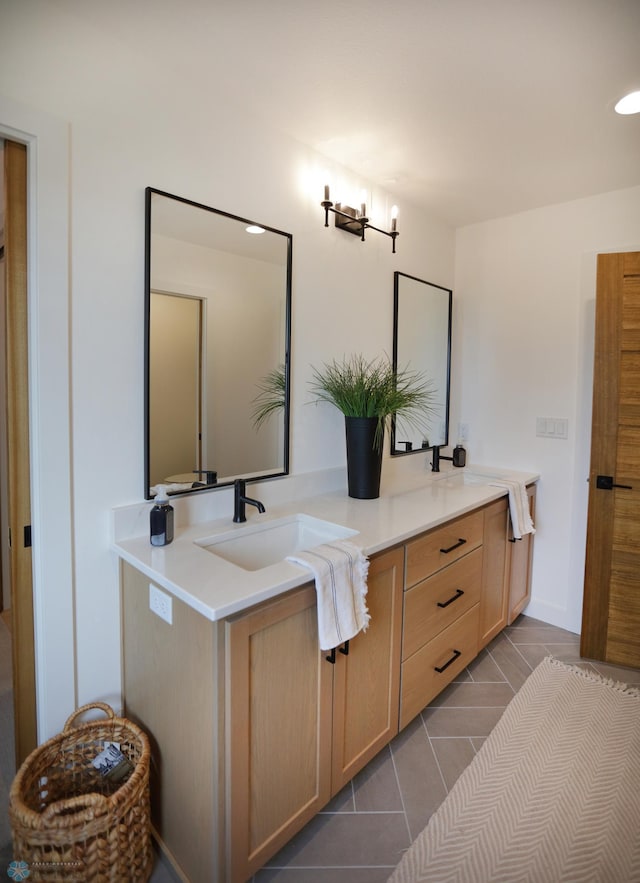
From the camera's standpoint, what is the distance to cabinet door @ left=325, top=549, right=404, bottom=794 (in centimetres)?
148

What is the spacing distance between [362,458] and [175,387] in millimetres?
915

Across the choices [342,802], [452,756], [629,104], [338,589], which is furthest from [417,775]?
[629,104]

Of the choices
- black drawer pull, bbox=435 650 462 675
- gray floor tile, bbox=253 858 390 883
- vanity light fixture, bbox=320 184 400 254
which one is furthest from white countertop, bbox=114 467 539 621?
vanity light fixture, bbox=320 184 400 254

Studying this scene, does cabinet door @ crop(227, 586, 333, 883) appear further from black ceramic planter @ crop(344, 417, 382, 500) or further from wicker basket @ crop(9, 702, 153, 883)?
black ceramic planter @ crop(344, 417, 382, 500)

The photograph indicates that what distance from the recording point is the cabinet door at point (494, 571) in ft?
7.42

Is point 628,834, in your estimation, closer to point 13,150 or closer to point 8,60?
point 13,150

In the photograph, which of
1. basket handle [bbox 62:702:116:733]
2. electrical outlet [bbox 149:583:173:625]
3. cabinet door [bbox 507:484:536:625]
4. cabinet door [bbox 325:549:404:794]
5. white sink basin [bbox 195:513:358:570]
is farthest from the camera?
→ cabinet door [bbox 507:484:536:625]

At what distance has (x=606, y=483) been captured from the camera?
92.8 inches

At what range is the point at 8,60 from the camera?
1238mm

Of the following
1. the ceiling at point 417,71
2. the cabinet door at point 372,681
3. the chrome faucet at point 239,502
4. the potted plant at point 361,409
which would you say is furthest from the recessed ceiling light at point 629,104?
the chrome faucet at point 239,502

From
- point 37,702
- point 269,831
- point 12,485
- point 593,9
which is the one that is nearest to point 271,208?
point 593,9

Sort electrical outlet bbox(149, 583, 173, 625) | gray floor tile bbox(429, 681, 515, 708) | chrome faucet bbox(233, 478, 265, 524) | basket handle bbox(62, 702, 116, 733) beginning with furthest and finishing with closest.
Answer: gray floor tile bbox(429, 681, 515, 708)
chrome faucet bbox(233, 478, 265, 524)
basket handle bbox(62, 702, 116, 733)
electrical outlet bbox(149, 583, 173, 625)

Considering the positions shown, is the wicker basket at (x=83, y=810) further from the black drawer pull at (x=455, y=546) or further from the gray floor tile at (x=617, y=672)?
the gray floor tile at (x=617, y=672)

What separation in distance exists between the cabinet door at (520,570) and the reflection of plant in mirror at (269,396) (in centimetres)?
Answer: 150
